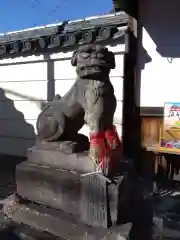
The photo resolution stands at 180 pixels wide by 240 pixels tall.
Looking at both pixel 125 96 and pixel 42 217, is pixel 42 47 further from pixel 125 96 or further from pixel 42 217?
pixel 42 217

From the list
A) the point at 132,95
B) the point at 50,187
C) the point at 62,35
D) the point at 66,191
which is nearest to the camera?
the point at 66,191

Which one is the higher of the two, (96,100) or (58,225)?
(96,100)

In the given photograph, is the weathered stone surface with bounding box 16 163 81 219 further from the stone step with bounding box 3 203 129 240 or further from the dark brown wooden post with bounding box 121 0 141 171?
the dark brown wooden post with bounding box 121 0 141 171

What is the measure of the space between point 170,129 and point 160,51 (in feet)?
5.46

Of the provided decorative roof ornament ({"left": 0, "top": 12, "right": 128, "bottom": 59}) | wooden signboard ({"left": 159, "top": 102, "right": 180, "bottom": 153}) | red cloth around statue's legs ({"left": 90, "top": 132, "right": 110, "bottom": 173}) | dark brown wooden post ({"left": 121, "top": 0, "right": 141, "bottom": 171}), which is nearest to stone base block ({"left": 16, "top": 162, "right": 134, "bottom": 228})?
red cloth around statue's legs ({"left": 90, "top": 132, "right": 110, "bottom": 173})

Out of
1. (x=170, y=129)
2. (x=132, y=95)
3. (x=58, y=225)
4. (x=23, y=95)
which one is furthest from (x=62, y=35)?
(x=58, y=225)

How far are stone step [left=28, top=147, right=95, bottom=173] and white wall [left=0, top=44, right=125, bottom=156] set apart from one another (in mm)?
3064

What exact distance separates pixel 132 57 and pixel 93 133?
3.45 meters

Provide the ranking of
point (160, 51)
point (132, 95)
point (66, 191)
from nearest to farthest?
point (66, 191) < point (160, 51) < point (132, 95)

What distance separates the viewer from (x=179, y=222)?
3762mm

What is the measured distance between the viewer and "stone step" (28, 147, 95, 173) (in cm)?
292

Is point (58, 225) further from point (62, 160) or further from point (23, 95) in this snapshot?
point (23, 95)

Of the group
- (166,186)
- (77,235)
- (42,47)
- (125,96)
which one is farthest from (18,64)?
(77,235)

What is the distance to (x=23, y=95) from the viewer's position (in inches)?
281
